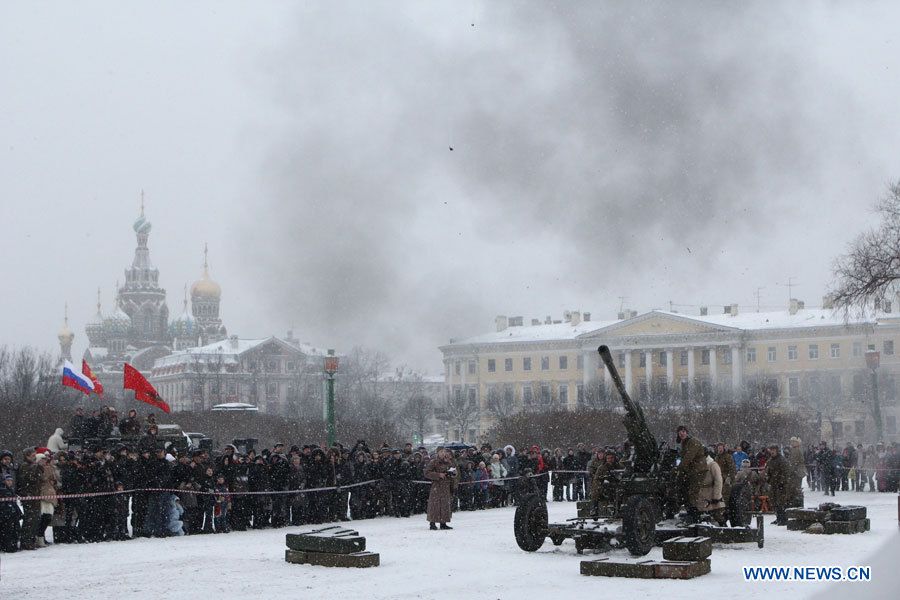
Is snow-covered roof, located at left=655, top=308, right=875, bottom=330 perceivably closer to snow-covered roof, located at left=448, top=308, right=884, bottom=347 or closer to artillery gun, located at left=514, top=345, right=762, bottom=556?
snow-covered roof, located at left=448, top=308, right=884, bottom=347

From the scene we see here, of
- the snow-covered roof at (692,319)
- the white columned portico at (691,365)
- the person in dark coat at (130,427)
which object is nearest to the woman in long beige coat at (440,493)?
the person in dark coat at (130,427)

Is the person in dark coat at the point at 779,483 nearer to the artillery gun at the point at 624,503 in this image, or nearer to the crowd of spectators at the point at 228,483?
the crowd of spectators at the point at 228,483

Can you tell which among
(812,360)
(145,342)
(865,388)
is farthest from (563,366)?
(145,342)

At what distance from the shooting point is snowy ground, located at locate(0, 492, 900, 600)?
→ 1441 cm

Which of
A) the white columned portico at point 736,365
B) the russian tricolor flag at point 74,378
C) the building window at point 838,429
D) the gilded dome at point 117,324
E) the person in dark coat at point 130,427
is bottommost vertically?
the person in dark coat at point 130,427

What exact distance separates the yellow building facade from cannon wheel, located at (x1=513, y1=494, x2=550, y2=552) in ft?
208

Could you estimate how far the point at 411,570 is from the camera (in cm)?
1664

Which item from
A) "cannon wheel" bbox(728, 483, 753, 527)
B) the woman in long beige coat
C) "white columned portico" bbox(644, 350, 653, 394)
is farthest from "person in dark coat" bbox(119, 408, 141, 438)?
"white columned portico" bbox(644, 350, 653, 394)

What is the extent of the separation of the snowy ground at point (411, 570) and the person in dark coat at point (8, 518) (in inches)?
11.0

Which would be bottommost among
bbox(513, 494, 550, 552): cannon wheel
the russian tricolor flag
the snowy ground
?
the snowy ground

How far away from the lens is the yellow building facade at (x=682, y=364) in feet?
283

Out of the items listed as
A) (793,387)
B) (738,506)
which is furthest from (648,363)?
(738,506)

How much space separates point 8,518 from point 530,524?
7594mm

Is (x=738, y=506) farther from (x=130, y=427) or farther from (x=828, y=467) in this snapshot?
(x=130, y=427)
